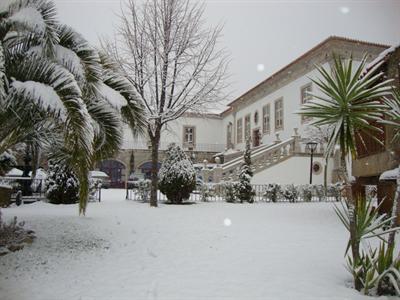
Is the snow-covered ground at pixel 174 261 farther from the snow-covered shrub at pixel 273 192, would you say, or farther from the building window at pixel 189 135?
the building window at pixel 189 135

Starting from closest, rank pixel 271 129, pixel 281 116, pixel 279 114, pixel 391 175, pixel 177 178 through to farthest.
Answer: pixel 391 175
pixel 177 178
pixel 281 116
pixel 279 114
pixel 271 129

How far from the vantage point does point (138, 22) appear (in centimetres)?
1321

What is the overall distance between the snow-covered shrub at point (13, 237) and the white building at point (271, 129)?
4.12 meters

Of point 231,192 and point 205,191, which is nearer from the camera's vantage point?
point 231,192

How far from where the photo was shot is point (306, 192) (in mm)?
Answer: 15188

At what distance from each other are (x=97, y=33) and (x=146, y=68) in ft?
12.4

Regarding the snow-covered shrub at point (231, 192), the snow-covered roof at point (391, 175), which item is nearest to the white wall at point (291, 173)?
the snow-covered shrub at point (231, 192)

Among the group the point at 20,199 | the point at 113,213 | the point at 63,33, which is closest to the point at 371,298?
the point at 63,33

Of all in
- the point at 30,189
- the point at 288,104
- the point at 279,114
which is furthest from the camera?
the point at 279,114

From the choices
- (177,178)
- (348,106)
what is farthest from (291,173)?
(348,106)

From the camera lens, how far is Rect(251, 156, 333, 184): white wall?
19219mm

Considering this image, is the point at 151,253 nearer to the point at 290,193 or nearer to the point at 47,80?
the point at 47,80

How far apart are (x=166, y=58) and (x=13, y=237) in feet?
29.5

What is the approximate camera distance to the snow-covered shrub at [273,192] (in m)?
14.7
